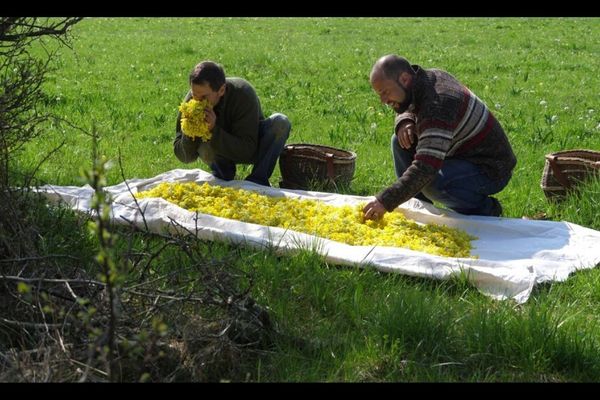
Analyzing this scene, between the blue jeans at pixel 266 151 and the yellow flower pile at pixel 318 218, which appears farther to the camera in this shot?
the blue jeans at pixel 266 151

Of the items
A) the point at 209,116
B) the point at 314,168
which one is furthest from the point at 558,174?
the point at 209,116

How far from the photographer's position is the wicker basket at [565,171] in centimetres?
548

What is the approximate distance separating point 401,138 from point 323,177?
86 centimetres

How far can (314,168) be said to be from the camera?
602 cm

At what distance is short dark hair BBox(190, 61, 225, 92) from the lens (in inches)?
214

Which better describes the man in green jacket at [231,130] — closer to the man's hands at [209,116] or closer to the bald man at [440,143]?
the man's hands at [209,116]

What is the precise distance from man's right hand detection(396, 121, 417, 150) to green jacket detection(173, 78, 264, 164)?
1.12 metres

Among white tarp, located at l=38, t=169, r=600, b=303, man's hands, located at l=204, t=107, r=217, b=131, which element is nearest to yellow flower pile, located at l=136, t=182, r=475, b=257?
white tarp, located at l=38, t=169, r=600, b=303

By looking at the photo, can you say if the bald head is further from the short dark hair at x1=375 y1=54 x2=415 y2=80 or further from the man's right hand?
the man's right hand

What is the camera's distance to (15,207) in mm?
3836

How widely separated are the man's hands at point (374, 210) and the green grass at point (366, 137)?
694 mm

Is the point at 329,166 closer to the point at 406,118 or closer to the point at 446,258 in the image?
the point at 406,118

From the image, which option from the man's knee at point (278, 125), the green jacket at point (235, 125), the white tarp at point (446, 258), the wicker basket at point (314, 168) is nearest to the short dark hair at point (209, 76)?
the green jacket at point (235, 125)
